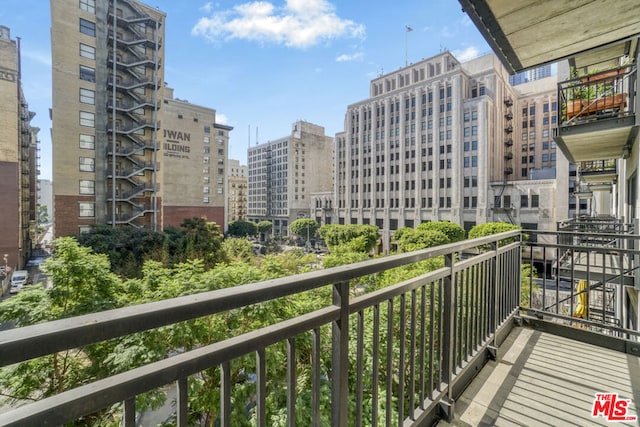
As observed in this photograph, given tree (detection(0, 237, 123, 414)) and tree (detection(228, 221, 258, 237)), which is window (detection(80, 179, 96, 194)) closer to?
tree (detection(0, 237, 123, 414))

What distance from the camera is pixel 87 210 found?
968 inches

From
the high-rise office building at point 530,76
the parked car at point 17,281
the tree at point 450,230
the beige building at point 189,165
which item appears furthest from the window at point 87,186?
the high-rise office building at point 530,76

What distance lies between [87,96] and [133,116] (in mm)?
3451

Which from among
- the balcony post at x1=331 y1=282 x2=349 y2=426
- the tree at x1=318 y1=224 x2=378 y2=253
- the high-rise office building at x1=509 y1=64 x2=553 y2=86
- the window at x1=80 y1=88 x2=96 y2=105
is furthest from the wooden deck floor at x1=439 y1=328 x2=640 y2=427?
the high-rise office building at x1=509 y1=64 x2=553 y2=86

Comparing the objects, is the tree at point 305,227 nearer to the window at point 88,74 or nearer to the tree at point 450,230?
the tree at point 450,230

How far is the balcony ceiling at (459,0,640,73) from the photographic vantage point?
2.21 meters

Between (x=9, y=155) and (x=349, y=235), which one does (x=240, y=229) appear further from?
(x=9, y=155)

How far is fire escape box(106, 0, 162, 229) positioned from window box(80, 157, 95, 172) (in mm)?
1185

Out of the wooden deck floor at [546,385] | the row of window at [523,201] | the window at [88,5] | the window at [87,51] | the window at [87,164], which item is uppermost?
the window at [88,5]

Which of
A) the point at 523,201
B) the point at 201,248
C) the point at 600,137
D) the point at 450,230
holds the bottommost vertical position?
the point at 201,248

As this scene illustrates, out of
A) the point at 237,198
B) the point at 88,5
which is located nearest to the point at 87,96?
the point at 88,5

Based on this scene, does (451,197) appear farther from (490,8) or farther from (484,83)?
(490,8)

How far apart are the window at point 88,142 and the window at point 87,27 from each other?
844 cm

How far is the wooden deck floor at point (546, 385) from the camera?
2.25 metres
